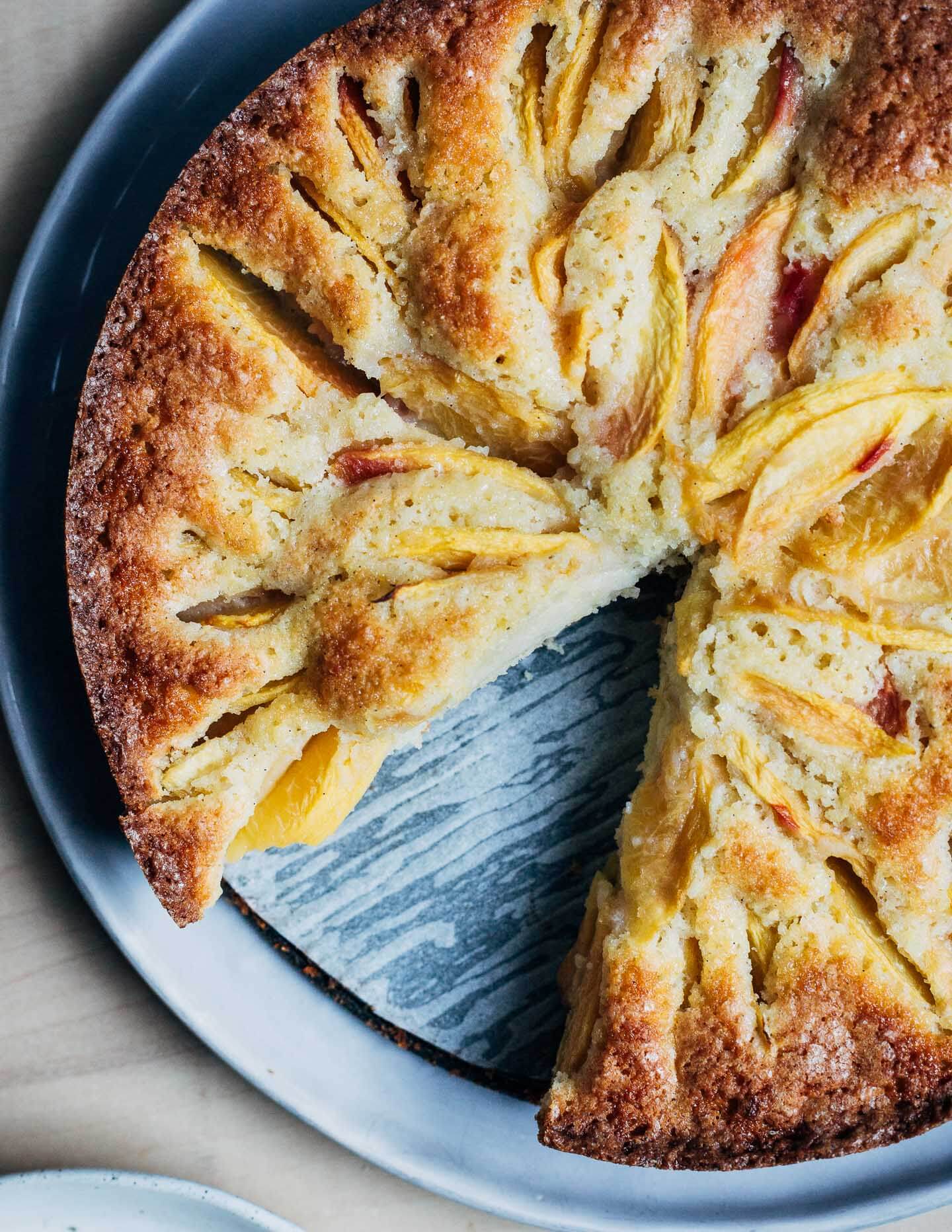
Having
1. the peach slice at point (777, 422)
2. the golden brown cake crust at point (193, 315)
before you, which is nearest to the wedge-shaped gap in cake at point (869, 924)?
the peach slice at point (777, 422)

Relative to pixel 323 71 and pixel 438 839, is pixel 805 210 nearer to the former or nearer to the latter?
pixel 323 71

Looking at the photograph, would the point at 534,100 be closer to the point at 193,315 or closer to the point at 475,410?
the point at 475,410

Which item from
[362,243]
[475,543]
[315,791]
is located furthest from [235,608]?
[362,243]

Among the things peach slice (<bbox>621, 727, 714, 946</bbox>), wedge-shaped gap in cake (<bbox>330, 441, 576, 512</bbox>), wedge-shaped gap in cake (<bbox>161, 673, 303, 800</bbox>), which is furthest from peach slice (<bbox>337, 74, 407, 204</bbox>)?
peach slice (<bbox>621, 727, 714, 946</bbox>)

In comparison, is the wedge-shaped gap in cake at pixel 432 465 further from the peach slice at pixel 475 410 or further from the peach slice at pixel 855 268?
the peach slice at pixel 855 268

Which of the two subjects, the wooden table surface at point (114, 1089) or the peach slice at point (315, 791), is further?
the wooden table surface at point (114, 1089)

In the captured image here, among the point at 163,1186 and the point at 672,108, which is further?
the point at 163,1186

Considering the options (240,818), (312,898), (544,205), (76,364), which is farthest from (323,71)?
(312,898)
